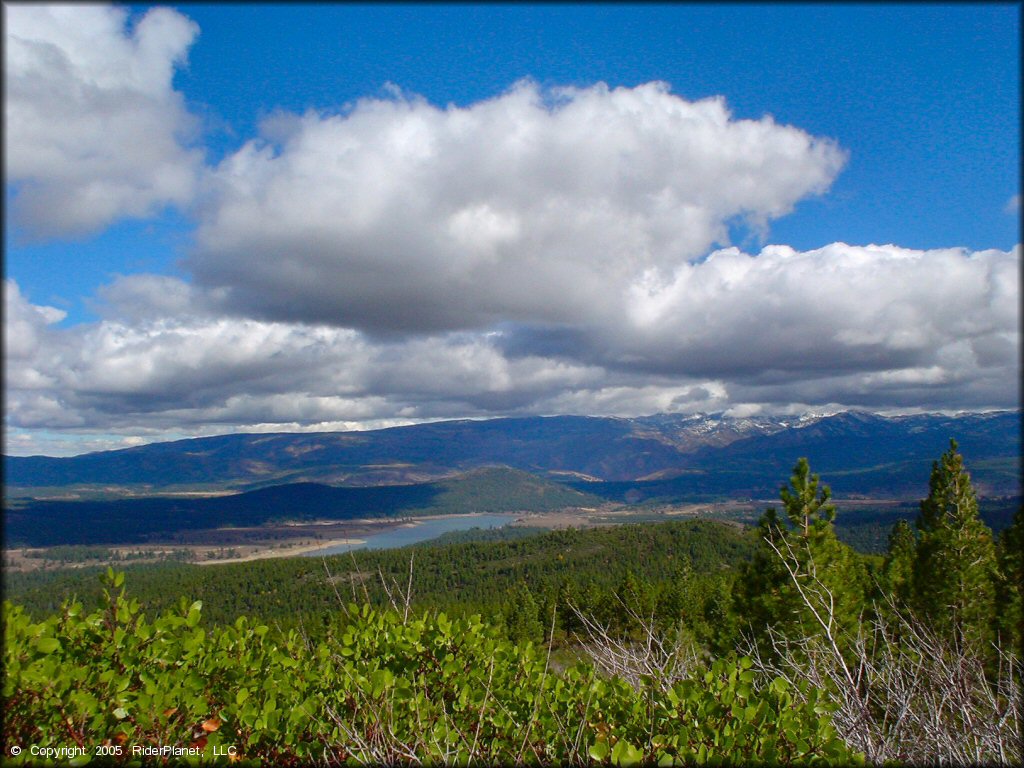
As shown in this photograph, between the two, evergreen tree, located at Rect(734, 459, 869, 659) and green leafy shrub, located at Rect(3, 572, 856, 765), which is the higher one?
green leafy shrub, located at Rect(3, 572, 856, 765)

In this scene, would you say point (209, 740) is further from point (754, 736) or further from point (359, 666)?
point (754, 736)

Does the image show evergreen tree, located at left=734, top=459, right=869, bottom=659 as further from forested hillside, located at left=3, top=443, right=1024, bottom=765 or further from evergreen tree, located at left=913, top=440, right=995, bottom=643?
forested hillside, located at left=3, top=443, right=1024, bottom=765

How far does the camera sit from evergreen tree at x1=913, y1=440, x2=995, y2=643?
22078mm

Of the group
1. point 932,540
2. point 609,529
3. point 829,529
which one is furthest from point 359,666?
point 609,529

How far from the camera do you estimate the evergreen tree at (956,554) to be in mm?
22078

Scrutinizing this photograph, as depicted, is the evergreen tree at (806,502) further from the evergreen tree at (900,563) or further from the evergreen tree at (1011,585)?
the evergreen tree at (1011,585)

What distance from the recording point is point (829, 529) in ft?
61.4

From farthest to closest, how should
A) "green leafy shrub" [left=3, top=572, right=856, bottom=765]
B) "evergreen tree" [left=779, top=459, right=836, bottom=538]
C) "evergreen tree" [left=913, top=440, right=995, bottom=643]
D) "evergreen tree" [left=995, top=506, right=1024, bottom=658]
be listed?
"evergreen tree" [left=913, top=440, right=995, bottom=643]
"evergreen tree" [left=995, top=506, right=1024, bottom=658]
"evergreen tree" [left=779, top=459, right=836, bottom=538]
"green leafy shrub" [left=3, top=572, right=856, bottom=765]

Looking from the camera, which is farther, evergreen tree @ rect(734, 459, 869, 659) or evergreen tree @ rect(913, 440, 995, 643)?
evergreen tree @ rect(913, 440, 995, 643)

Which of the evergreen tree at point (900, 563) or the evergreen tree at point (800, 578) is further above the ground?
the evergreen tree at point (800, 578)

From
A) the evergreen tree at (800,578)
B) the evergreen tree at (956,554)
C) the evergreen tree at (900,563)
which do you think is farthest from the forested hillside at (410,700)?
the evergreen tree at (900,563)

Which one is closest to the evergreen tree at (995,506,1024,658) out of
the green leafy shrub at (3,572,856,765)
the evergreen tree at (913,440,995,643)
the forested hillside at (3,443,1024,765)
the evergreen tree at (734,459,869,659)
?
the evergreen tree at (913,440,995,643)

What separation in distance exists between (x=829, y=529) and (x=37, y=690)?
20490 millimetres

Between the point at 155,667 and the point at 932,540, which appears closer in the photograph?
the point at 155,667
